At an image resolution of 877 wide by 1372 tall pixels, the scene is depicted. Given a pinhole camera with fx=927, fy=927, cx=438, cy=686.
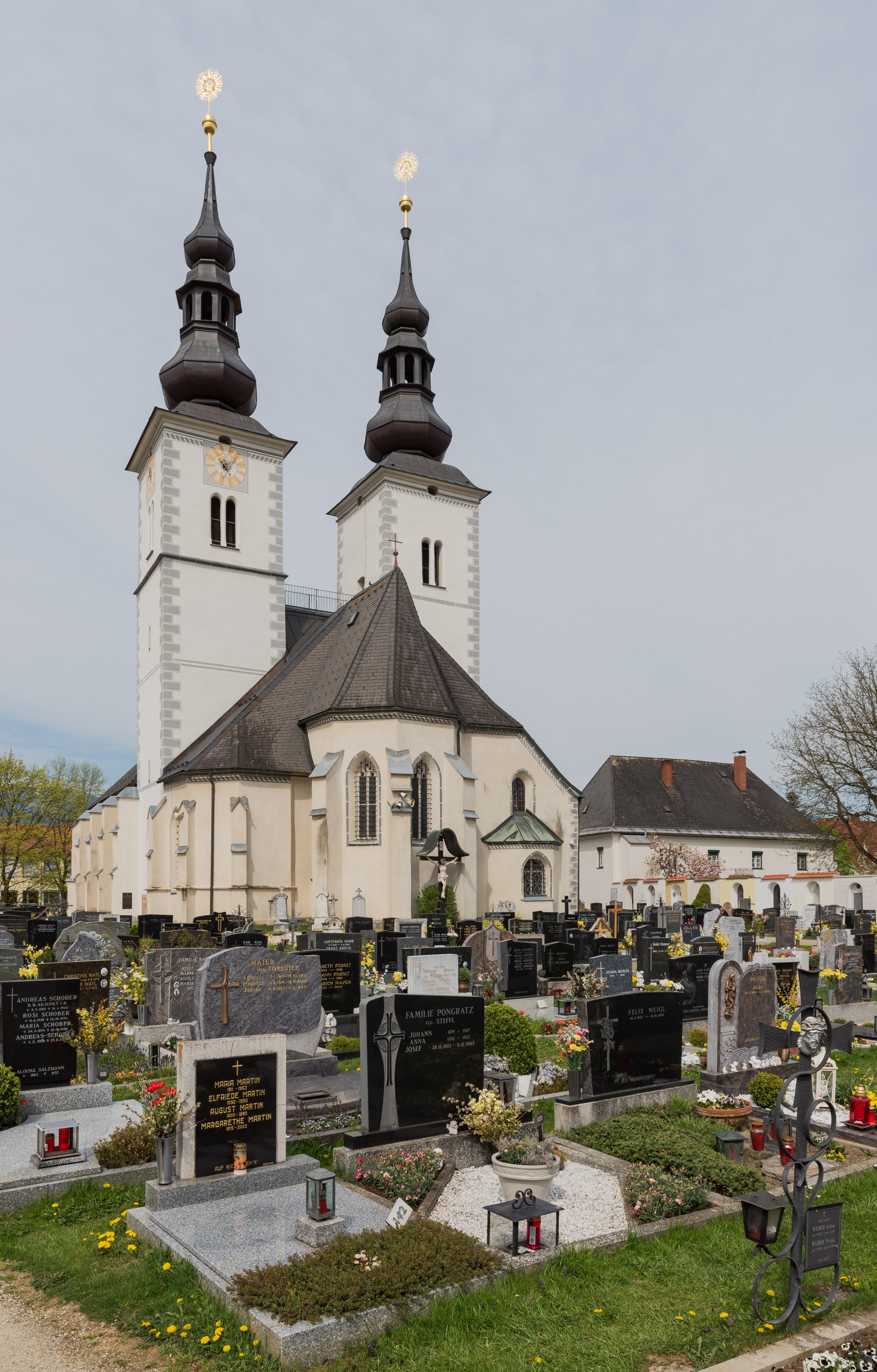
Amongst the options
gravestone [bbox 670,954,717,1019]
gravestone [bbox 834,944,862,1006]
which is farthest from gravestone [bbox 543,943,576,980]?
gravestone [bbox 834,944,862,1006]

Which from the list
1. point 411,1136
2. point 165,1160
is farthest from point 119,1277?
point 411,1136

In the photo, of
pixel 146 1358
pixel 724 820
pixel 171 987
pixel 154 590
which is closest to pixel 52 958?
pixel 171 987

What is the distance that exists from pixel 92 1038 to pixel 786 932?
19346 mm

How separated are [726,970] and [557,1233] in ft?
17.6

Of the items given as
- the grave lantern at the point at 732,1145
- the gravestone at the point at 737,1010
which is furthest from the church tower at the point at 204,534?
the grave lantern at the point at 732,1145

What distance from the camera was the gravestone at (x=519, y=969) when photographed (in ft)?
53.8

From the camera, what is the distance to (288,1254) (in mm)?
6082

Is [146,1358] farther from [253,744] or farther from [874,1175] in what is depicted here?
[253,744]

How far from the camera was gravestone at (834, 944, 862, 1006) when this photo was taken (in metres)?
Answer: 14.7

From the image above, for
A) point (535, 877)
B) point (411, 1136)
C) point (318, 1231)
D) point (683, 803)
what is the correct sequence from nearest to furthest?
point (318, 1231)
point (411, 1136)
point (535, 877)
point (683, 803)

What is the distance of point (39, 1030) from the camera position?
9867mm

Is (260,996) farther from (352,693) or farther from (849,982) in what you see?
(352,693)

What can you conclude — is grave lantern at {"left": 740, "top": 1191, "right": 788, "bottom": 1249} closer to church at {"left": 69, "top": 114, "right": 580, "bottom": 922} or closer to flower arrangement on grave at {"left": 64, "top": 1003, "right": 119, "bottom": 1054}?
flower arrangement on grave at {"left": 64, "top": 1003, "right": 119, "bottom": 1054}

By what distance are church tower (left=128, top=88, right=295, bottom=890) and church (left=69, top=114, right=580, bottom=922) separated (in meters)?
0.08
